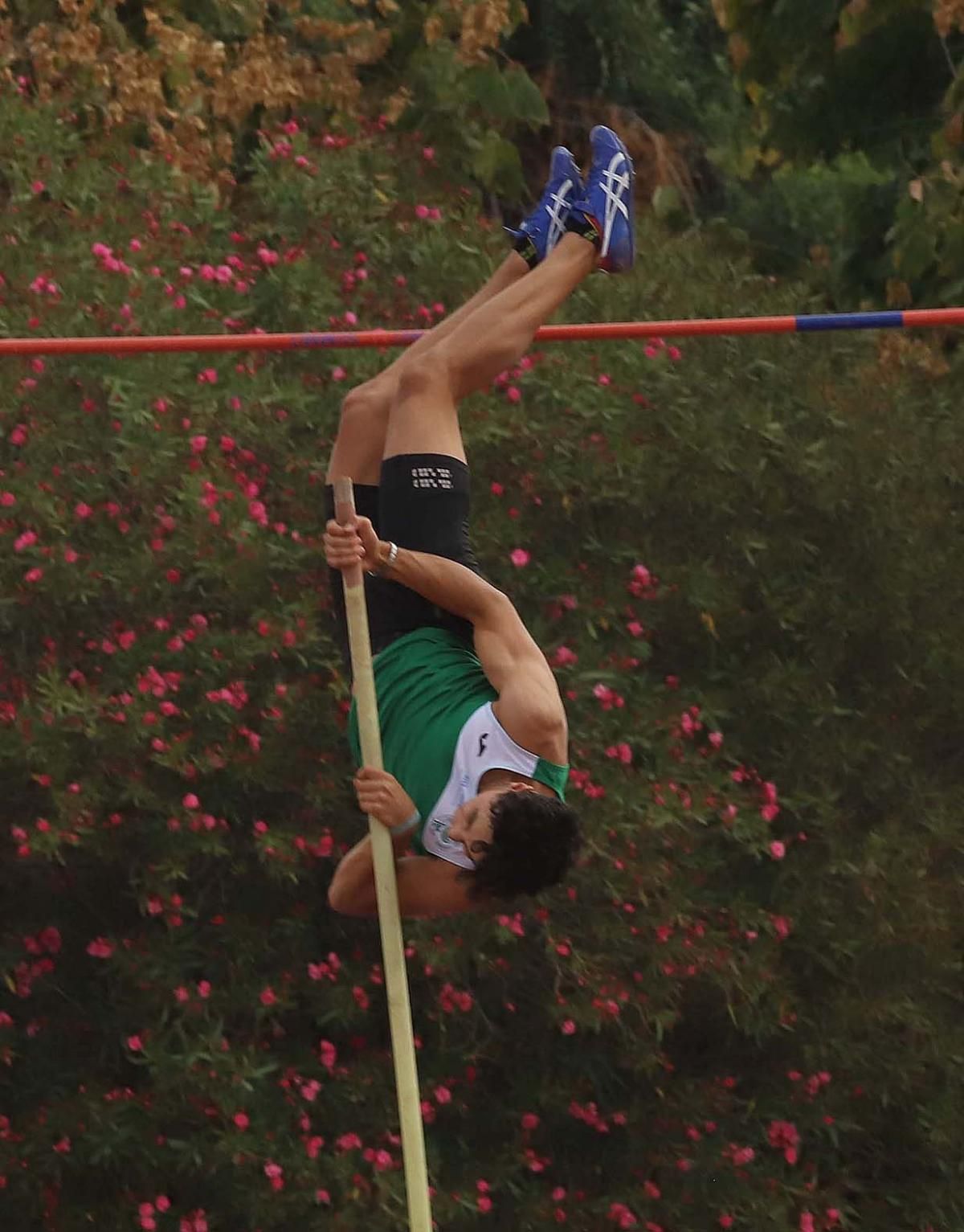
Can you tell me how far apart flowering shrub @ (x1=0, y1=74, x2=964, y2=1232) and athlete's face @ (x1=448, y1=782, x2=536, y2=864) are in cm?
200

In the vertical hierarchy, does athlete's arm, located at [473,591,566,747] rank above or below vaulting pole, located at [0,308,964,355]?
below

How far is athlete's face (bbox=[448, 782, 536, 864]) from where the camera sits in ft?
13.5

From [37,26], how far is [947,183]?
9.87 ft

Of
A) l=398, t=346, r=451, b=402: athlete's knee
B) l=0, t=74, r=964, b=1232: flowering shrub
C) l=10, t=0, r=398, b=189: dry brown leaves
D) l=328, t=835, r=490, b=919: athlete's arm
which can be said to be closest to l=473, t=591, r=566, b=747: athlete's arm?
l=328, t=835, r=490, b=919: athlete's arm

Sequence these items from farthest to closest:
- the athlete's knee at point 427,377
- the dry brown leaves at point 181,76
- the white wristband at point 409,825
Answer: the dry brown leaves at point 181,76
the athlete's knee at point 427,377
the white wristband at point 409,825

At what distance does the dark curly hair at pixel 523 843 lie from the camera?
409 centimetres

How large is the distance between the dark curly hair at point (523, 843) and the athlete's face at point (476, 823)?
0.04 ft

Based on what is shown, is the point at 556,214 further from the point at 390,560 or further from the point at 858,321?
the point at 390,560

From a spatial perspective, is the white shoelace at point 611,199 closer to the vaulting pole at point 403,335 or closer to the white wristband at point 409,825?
the vaulting pole at point 403,335

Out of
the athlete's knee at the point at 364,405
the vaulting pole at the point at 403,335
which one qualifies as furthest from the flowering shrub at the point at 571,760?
the athlete's knee at the point at 364,405

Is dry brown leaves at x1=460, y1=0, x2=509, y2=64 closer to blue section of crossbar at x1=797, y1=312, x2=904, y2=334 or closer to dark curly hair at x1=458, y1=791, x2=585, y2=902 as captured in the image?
blue section of crossbar at x1=797, y1=312, x2=904, y2=334

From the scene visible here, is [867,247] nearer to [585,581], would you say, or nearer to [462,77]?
[462,77]

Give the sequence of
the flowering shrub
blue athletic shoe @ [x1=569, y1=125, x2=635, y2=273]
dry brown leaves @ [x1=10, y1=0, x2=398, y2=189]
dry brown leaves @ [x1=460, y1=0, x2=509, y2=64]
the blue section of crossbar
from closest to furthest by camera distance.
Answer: blue athletic shoe @ [x1=569, y1=125, x2=635, y2=273] → the blue section of crossbar → the flowering shrub → dry brown leaves @ [x1=10, y1=0, x2=398, y2=189] → dry brown leaves @ [x1=460, y1=0, x2=509, y2=64]

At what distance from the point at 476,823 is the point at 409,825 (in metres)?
0.13
